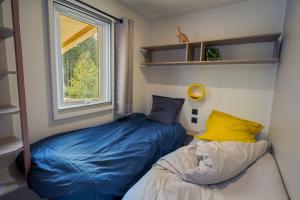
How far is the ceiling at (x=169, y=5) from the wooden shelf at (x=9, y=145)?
1.93 m

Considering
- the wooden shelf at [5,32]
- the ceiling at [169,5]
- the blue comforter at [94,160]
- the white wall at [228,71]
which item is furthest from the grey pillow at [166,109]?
the wooden shelf at [5,32]

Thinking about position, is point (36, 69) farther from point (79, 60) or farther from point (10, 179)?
point (10, 179)

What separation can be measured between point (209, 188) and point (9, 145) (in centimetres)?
140

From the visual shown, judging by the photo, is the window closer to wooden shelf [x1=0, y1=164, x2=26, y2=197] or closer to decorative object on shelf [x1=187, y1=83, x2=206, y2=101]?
wooden shelf [x1=0, y1=164, x2=26, y2=197]

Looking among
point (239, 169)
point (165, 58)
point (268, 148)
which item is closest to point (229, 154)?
point (239, 169)

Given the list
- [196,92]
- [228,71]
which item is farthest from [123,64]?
[228,71]

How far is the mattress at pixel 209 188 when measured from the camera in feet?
3.19

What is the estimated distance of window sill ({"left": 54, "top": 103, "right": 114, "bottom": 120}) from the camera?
1665 millimetres

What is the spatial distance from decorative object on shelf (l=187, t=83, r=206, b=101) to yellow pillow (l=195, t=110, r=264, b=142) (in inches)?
17.7

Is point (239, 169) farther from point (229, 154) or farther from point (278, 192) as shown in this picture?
point (278, 192)

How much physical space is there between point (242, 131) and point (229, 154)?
0.72 meters

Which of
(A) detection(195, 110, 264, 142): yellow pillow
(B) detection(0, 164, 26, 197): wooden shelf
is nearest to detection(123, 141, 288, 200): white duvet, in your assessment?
(A) detection(195, 110, 264, 142): yellow pillow

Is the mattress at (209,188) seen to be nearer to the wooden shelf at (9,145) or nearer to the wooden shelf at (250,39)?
the wooden shelf at (9,145)

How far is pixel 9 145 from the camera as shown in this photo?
115 centimetres
